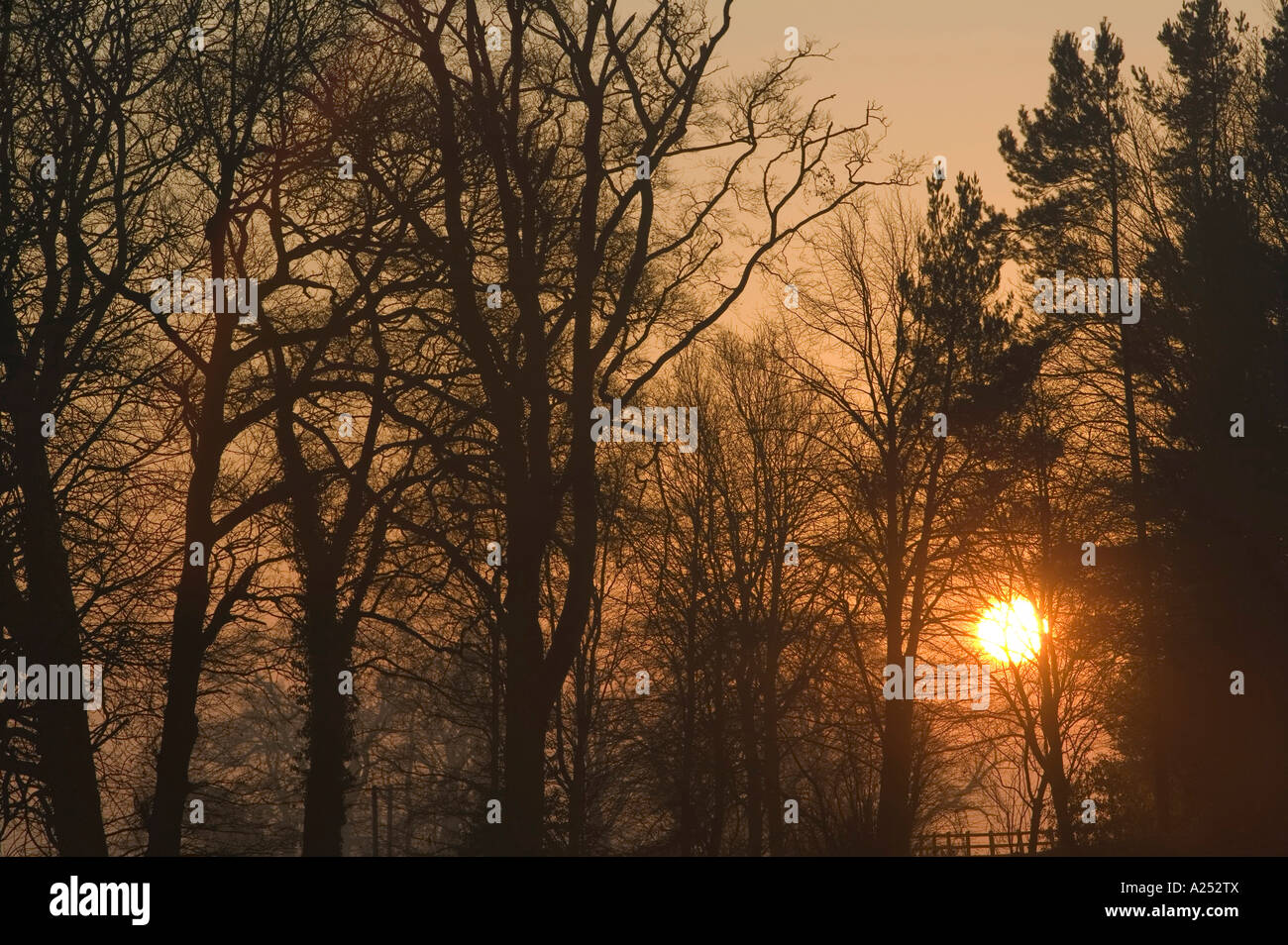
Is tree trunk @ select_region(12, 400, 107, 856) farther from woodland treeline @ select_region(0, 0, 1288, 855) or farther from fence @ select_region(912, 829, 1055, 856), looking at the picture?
fence @ select_region(912, 829, 1055, 856)

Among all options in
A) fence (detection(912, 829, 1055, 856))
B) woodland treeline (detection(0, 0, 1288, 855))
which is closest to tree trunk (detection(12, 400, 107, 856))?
woodland treeline (detection(0, 0, 1288, 855))

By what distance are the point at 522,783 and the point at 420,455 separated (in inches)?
389

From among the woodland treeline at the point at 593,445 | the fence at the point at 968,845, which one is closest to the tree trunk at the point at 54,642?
the woodland treeline at the point at 593,445

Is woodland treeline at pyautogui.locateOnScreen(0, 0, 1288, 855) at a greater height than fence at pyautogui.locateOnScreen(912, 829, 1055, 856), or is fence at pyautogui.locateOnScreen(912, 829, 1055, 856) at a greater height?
woodland treeline at pyautogui.locateOnScreen(0, 0, 1288, 855)

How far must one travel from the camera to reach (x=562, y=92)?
695 inches

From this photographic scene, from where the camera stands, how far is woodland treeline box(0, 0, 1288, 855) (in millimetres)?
14539

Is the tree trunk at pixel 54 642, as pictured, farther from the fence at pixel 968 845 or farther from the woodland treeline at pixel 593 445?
A: the fence at pixel 968 845

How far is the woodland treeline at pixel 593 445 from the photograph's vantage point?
14.5m

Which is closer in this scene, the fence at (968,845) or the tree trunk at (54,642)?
the tree trunk at (54,642)

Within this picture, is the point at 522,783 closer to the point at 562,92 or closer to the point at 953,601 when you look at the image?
the point at 562,92

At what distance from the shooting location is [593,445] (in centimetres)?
1532

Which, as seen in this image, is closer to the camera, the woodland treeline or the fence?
the woodland treeline
